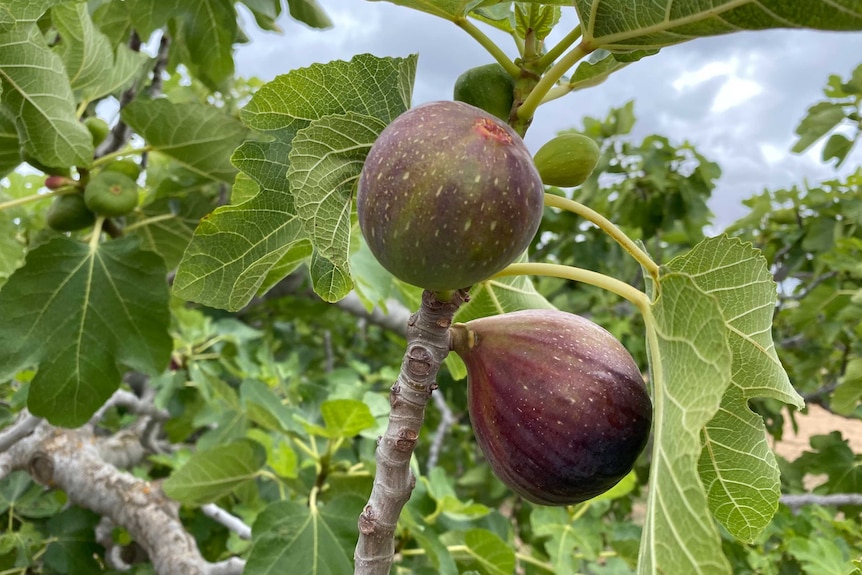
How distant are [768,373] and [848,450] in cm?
316

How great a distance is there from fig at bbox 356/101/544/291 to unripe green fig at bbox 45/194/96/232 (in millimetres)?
1781

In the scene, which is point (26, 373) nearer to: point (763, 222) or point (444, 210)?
point (444, 210)

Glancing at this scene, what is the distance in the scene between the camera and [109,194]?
2.09 metres

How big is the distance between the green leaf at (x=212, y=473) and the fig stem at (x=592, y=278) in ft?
4.37

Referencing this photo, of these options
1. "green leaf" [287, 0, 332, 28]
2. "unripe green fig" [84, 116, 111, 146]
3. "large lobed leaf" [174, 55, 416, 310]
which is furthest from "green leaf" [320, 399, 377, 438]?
"green leaf" [287, 0, 332, 28]

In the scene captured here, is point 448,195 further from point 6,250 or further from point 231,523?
point 6,250

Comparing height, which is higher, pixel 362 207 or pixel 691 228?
pixel 362 207

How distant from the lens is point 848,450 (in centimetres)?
345

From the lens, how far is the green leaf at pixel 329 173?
86 centimetres

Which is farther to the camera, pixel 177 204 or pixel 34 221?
pixel 34 221

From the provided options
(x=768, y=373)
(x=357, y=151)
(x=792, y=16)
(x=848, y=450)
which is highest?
(x=792, y=16)

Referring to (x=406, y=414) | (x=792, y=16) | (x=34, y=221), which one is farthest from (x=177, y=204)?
(x=792, y=16)

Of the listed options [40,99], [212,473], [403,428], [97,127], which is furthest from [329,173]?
[97,127]

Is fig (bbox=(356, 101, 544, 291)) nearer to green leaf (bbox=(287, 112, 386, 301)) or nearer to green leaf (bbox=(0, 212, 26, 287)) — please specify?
green leaf (bbox=(287, 112, 386, 301))
